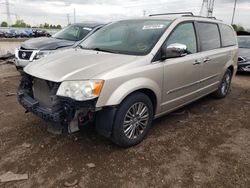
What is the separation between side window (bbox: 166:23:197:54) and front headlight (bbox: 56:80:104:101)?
1.34 m

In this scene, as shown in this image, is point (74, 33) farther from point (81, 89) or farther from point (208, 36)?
point (81, 89)

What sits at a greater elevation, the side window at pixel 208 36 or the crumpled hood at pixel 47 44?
the side window at pixel 208 36

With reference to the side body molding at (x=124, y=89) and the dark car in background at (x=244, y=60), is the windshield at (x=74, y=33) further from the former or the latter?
the dark car in background at (x=244, y=60)

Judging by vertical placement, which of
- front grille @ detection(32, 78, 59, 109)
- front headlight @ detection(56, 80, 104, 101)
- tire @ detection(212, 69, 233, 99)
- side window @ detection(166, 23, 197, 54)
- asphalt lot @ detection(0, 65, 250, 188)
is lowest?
asphalt lot @ detection(0, 65, 250, 188)

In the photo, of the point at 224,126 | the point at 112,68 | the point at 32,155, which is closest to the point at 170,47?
the point at 112,68

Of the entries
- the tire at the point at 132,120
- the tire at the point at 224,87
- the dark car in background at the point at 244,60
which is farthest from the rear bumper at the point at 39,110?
the dark car in background at the point at 244,60

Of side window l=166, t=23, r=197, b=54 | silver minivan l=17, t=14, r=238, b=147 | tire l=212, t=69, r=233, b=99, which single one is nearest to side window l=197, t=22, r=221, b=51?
silver minivan l=17, t=14, r=238, b=147

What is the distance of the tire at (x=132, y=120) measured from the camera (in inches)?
110

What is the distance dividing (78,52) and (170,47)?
1.40 metres

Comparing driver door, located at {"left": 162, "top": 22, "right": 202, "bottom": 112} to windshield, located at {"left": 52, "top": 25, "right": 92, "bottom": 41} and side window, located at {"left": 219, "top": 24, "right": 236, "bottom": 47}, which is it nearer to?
side window, located at {"left": 219, "top": 24, "right": 236, "bottom": 47}

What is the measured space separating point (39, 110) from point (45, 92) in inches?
9.5

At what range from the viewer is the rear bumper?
259cm

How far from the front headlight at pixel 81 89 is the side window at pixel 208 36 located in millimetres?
2381

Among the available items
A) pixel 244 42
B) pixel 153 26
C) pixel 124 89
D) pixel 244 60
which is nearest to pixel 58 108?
pixel 124 89
